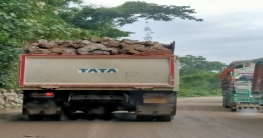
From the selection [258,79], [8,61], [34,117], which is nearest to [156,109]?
[258,79]

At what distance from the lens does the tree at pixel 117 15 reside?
31.7m

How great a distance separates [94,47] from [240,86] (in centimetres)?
959

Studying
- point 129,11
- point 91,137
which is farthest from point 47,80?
point 129,11

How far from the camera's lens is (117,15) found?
34.7 meters

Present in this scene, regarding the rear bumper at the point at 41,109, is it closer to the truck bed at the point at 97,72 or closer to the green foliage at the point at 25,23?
the truck bed at the point at 97,72

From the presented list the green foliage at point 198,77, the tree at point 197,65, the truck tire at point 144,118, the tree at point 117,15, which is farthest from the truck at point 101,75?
the tree at point 197,65

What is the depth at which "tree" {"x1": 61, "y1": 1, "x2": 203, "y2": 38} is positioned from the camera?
3169cm

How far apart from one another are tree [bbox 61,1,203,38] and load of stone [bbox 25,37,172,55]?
14670 millimetres

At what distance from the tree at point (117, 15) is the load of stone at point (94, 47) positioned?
1467cm

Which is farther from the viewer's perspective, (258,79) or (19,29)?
(19,29)

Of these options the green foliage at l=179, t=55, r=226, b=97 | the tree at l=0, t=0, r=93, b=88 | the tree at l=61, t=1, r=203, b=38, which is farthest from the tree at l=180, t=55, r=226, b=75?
the tree at l=0, t=0, r=93, b=88

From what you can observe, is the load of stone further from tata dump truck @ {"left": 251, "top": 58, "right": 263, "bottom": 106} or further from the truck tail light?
tata dump truck @ {"left": 251, "top": 58, "right": 263, "bottom": 106}

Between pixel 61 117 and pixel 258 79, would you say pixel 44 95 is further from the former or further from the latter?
pixel 258 79

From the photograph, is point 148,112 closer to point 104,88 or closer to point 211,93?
point 104,88
